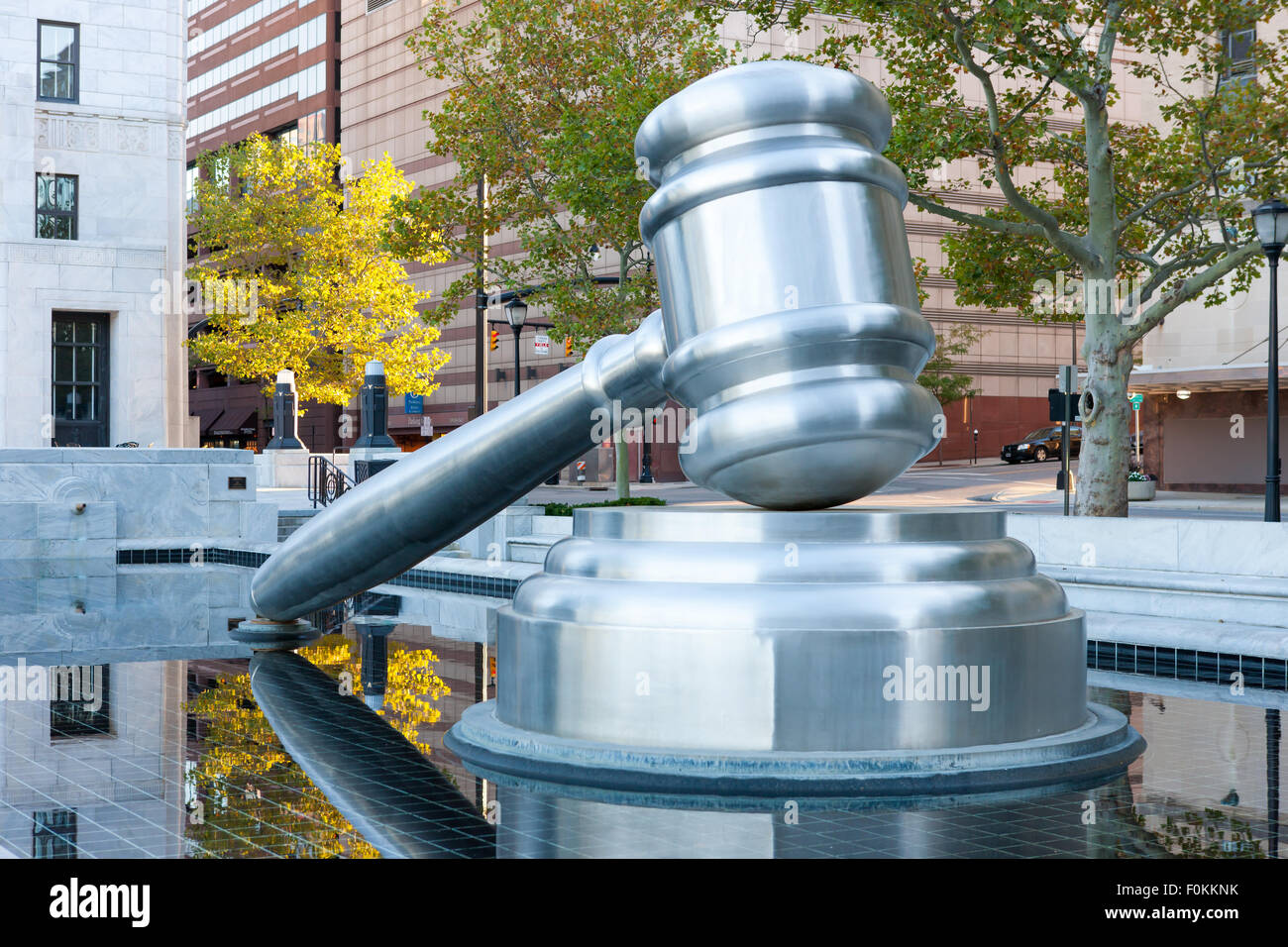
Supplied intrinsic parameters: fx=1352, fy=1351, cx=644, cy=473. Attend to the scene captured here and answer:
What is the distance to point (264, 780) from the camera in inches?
212

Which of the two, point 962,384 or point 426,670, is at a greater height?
point 962,384

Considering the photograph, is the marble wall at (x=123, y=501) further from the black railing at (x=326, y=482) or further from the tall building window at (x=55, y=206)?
the tall building window at (x=55, y=206)

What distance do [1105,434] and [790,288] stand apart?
1122cm

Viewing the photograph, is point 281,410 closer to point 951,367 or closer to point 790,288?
point 951,367

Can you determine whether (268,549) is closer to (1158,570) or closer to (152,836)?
(1158,570)

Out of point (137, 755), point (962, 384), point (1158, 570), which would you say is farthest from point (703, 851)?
point (962, 384)

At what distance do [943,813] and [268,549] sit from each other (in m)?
14.3

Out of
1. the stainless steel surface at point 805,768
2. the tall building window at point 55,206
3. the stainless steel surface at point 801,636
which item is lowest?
the stainless steel surface at point 805,768

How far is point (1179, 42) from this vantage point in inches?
635

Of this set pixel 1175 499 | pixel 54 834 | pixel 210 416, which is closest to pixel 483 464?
pixel 54 834

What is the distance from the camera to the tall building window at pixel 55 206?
24.5m

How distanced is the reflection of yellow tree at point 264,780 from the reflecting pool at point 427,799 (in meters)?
0.01

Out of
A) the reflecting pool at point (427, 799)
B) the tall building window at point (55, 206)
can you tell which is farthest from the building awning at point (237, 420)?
the reflecting pool at point (427, 799)

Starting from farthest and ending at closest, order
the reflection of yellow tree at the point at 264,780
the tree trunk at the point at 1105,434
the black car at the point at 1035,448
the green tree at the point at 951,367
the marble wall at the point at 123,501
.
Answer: the green tree at the point at 951,367 < the black car at the point at 1035,448 < the marble wall at the point at 123,501 < the tree trunk at the point at 1105,434 < the reflection of yellow tree at the point at 264,780
